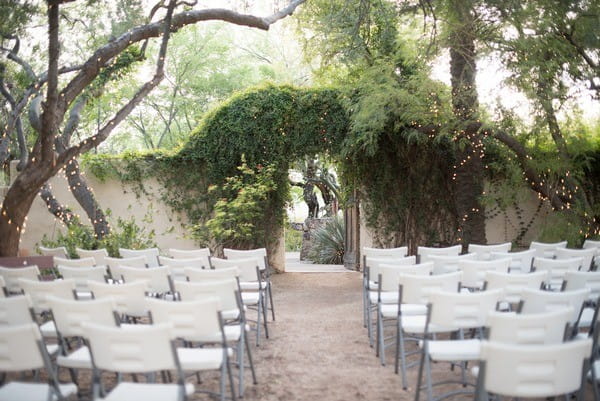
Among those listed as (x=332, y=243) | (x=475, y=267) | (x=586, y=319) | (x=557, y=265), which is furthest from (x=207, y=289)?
(x=332, y=243)

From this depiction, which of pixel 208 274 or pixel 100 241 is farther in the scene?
pixel 100 241

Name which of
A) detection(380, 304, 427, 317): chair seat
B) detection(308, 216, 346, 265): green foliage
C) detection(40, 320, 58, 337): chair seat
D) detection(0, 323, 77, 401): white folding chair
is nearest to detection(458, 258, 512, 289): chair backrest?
detection(380, 304, 427, 317): chair seat

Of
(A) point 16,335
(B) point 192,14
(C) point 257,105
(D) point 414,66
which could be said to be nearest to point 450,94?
(D) point 414,66

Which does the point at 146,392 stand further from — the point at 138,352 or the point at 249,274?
the point at 249,274

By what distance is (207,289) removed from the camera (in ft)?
14.8

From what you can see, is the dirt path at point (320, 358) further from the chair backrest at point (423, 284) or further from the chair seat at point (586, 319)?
the chair seat at point (586, 319)

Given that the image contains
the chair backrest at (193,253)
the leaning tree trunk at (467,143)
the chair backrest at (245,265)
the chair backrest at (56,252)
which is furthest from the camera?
the leaning tree trunk at (467,143)

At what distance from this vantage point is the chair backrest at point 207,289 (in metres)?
4.42

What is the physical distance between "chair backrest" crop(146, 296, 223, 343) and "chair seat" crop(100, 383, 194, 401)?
1.73 feet

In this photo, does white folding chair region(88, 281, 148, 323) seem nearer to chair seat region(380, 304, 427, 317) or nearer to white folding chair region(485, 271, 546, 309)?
chair seat region(380, 304, 427, 317)

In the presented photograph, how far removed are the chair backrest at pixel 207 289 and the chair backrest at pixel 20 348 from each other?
135 centimetres

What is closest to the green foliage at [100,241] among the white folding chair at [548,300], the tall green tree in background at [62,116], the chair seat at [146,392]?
the tall green tree in background at [62,116]

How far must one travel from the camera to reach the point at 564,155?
9.77m

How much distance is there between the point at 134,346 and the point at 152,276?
2.40 m
